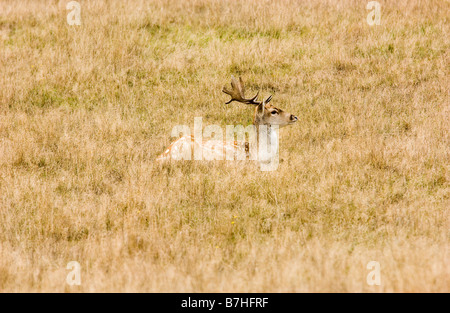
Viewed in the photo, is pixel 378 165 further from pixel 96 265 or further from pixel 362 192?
pixel 96 265

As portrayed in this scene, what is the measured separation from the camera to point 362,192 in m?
6.36

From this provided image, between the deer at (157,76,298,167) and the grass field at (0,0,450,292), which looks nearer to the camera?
the grass field at (0,0,450,292)

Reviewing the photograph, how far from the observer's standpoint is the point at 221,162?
24.5 feet

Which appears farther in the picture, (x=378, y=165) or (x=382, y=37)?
(x=382, y=37)

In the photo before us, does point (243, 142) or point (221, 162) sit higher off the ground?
point (243, 142)

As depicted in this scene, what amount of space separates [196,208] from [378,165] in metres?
2.49

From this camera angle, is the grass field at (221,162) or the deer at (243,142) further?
the deer at (243,142)

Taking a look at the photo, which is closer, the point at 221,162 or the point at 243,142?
A: the point at 221,162

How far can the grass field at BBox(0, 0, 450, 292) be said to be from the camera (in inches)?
193

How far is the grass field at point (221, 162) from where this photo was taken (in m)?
4.91

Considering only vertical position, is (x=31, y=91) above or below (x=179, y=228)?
above
